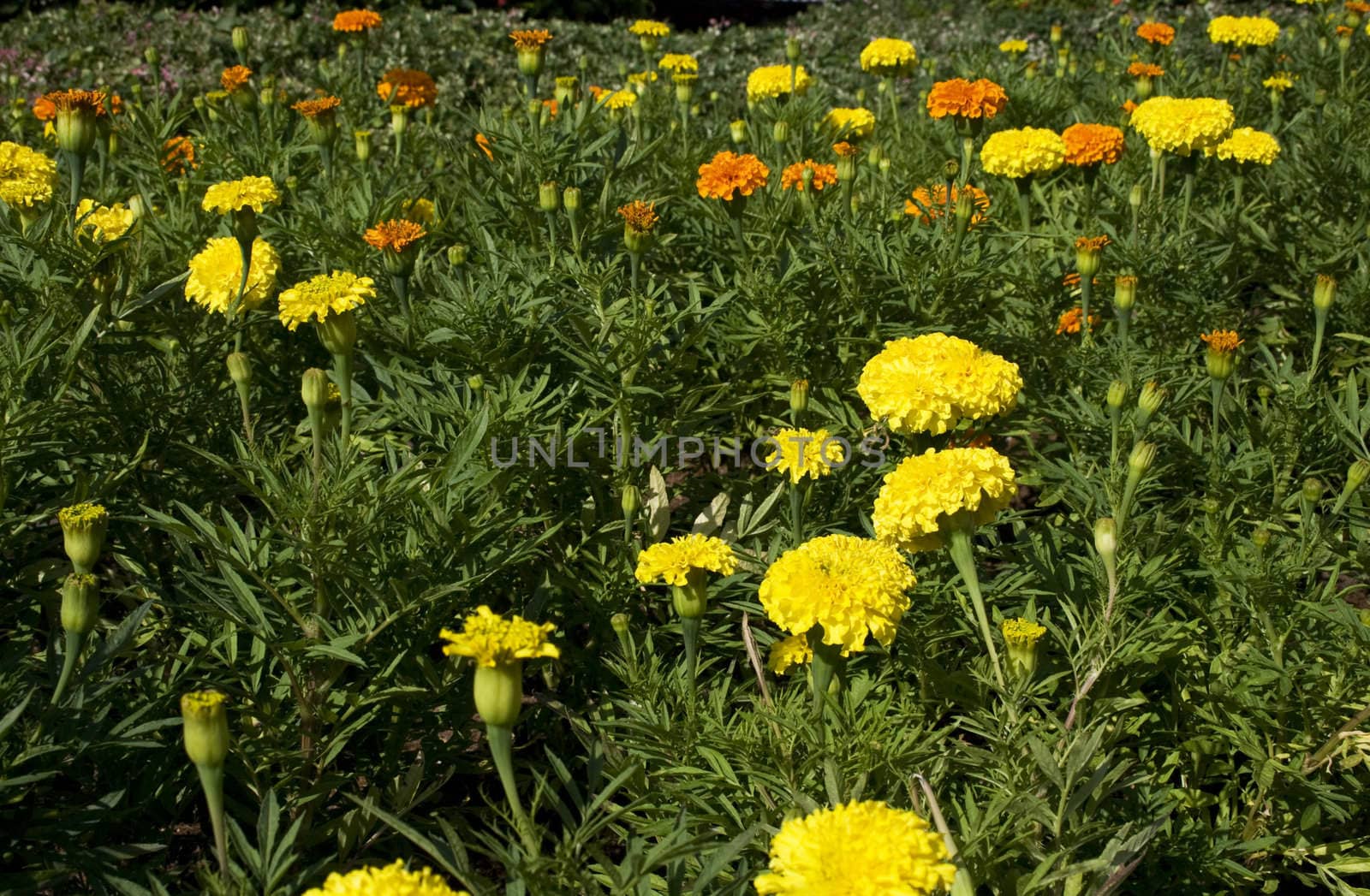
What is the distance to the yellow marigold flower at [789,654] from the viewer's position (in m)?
2.10

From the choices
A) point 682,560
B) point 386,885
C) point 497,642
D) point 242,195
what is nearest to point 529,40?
point 242,195

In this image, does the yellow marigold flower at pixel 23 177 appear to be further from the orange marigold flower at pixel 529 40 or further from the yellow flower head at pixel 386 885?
the yellow flower head at pixel 386 885

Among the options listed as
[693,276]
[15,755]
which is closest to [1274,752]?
[693,276]

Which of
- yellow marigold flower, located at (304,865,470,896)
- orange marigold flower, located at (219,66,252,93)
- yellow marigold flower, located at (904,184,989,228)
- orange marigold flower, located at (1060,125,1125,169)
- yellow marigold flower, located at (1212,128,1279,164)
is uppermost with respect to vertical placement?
orange marigold flower, located at (219,66,252,93)

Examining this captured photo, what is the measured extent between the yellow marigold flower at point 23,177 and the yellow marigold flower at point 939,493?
210cm

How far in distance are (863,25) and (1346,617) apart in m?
8.42

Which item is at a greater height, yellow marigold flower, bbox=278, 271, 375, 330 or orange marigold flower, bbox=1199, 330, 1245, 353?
yellow marigold flower, bbox=278, 271, 375, 330

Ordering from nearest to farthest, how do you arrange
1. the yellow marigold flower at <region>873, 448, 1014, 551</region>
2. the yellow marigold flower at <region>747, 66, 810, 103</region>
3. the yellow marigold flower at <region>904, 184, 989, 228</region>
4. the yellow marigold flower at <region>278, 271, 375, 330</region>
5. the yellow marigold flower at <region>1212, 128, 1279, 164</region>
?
the yellow marigold flower at <region>873, 448, 1014, 551</region> → the yellow marigold flower at <region>278, 271, 375, 330</region> → the yellow marigold flower at <region>904, 184, 989, 228</region> → the yellow marigold flower at <region>1212, 128, 1279, 164</region> → the yellow marigold flower at <region>747, 66, 810, 103</region>

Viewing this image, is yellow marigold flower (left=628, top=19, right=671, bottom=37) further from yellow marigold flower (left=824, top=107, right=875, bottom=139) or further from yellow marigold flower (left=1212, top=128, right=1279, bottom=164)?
yellow marigold flower (left=1212, top=128, right=1279, bottom=164)

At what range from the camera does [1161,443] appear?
281 centimetres

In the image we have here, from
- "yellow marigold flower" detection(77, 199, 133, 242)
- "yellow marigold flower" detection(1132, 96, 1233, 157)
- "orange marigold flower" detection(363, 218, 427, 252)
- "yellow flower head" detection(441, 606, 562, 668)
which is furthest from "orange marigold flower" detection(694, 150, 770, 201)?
"yellow flower head" detection(441, 606, 562, 668)

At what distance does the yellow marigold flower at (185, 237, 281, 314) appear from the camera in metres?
2.63

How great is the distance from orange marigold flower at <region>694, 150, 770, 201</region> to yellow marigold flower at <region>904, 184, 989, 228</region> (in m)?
0.54

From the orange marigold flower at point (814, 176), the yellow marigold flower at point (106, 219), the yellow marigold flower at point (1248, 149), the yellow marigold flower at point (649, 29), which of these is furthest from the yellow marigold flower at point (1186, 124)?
the yellow marigold flower at point (106, 219)
